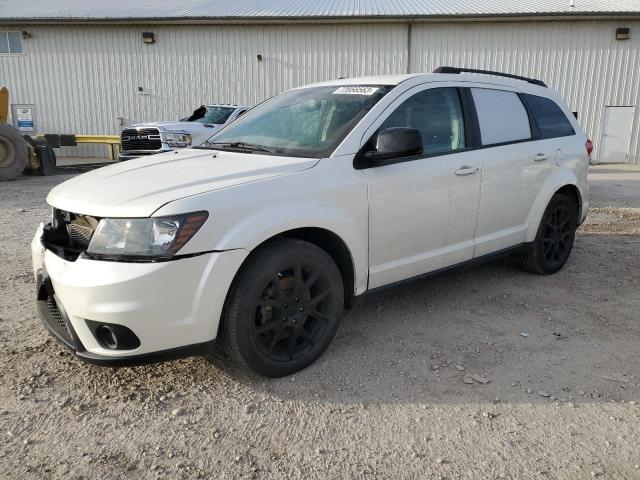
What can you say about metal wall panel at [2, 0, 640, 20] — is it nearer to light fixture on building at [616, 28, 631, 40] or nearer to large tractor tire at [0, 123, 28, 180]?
light fixture on building at [616, 28, 631, 40]

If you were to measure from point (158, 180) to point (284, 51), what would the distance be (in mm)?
16028

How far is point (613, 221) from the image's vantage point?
24.9ft

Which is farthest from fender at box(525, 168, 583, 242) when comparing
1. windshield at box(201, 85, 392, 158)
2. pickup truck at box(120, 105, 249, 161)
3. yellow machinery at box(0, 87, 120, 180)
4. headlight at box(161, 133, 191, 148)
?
yellow machinery at box(0, 87, 120, 180)

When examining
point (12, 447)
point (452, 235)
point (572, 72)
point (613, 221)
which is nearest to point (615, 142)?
point (572, 72)

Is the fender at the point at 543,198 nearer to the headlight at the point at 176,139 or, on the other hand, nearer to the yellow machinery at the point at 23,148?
the headlight at the point at 176,139

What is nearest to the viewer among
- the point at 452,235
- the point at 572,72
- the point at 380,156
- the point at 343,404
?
the point at 343,404

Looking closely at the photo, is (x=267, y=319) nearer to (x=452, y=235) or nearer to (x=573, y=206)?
(x=452, y=235)

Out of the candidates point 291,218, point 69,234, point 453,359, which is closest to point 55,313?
point 69,234

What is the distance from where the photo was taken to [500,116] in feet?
14.3

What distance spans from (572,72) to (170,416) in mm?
17995

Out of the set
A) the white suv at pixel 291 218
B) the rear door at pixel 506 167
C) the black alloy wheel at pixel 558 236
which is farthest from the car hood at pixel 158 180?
the black alloy wheel at pixel 558 236

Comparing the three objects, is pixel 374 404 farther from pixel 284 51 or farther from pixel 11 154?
pixel 284 51

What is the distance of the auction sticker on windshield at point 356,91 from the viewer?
12.1 ft

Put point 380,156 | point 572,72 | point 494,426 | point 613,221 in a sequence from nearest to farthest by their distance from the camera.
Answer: point 494,426 → point 380,156 → point 613,221 → point 572,72
